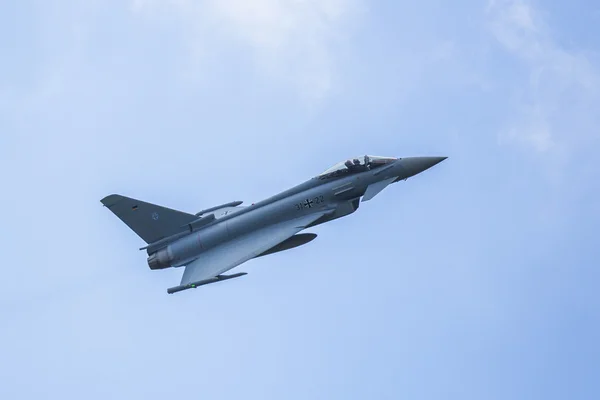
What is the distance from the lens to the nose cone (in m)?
30.4

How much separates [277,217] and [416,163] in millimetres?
6582

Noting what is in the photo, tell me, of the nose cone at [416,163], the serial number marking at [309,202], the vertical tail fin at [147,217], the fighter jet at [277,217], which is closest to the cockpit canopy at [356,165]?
the fighter jet at [277,217]

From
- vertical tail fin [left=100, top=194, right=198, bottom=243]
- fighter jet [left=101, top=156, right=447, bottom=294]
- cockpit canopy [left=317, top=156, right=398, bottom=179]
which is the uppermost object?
vertical tail fin [left=100, top=194, right=198, bottom=243]

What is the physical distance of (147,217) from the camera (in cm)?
3108

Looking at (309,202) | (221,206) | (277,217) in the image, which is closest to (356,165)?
(309,202)

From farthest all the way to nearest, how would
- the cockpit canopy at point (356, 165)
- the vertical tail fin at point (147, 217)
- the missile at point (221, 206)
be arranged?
1. the missile at point (221, 206)
2. the vertical tail fin at point (147, 217)
3. the cockpit canopy at point (356, 165)

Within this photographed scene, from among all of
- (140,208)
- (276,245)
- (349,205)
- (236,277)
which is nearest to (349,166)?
(349,205)

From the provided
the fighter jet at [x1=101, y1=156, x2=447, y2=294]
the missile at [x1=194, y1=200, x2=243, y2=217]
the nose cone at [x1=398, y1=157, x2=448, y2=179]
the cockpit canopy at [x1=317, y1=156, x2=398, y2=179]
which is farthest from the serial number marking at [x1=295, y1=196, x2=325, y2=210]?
the missile at [x1=194, y1=200, x2=243, y2=217]

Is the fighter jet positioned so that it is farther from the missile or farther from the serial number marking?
the missile

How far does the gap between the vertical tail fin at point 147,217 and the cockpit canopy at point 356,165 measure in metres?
6.44

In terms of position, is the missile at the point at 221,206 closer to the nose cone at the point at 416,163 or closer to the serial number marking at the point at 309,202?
the serial number marking at the point at 309,202

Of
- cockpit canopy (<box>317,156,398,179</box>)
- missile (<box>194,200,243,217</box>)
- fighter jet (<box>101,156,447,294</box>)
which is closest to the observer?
fighter jet (<box>101,156,447,294</box>)

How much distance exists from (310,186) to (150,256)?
25.8 feet

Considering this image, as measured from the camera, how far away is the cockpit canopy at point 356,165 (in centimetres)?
3036
